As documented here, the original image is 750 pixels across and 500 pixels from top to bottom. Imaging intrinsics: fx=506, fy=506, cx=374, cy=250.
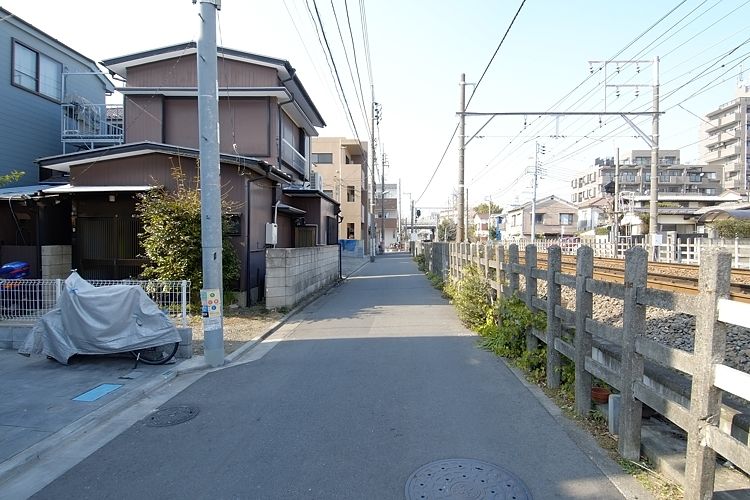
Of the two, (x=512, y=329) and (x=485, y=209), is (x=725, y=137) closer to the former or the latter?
(x=485, y=209)

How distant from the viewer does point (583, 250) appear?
4.96 m

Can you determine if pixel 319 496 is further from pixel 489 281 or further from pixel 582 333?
pixel 489 281

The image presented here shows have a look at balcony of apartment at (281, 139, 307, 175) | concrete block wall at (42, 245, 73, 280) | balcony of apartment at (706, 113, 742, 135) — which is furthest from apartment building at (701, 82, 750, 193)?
concrete block wall at (42, 245, 73, 280)

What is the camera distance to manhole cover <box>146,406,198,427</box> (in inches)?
199

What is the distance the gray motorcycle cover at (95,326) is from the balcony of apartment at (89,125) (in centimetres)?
1294

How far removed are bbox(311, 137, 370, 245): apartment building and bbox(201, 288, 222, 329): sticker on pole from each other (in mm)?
36357

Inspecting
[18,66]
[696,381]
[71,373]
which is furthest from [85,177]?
[696,381]

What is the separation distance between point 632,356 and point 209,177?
19.2ft

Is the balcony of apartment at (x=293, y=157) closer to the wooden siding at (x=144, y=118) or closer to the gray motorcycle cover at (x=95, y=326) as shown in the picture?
the wooden siding at (x=144, y=118)

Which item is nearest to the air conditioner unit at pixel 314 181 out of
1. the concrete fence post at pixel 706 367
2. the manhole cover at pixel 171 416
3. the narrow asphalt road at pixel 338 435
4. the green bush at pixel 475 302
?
the green bush at pixel 475 302

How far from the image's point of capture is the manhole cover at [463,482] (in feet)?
11.4

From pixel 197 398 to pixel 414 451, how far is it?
9.54 feet

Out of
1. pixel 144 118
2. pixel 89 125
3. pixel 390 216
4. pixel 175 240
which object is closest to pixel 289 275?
pixel 175 240

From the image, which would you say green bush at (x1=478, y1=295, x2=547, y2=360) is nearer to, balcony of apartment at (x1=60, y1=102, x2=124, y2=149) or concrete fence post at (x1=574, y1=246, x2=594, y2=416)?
concrete fence post at (x1=574, y1=246, x2=594, y2=416)
